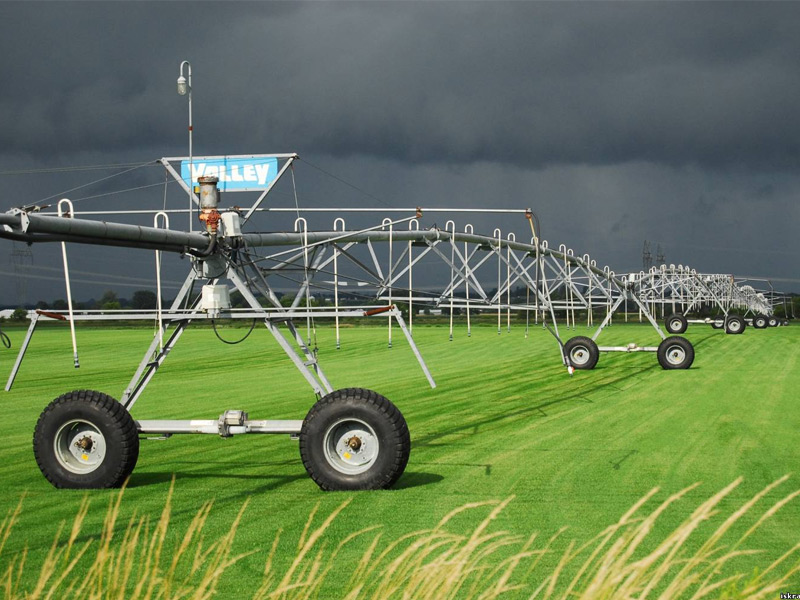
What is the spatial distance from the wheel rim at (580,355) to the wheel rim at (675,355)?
2.62 meters

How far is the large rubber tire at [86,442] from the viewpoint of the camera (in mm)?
10352

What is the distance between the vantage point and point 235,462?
12461 millimetres

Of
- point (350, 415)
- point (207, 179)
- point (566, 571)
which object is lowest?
point (566, 571)

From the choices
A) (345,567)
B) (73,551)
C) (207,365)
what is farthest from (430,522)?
(207,365)

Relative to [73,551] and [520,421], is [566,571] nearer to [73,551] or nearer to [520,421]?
[73,551]

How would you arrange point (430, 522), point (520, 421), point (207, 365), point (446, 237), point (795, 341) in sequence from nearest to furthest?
point (430, 522) < point (520, 421) < point (446, 237) < point (207, 365) < point (795, 341)

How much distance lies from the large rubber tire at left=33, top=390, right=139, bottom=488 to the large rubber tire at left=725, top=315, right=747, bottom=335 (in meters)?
54.6

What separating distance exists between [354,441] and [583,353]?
21007 mm

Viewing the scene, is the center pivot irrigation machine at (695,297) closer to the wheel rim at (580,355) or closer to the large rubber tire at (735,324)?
the large rubber tire at (735,324)

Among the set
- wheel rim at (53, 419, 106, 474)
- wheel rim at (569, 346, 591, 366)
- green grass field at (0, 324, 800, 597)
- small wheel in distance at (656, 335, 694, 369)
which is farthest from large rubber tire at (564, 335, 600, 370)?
wheel rim at (53, 419, 106, 474)

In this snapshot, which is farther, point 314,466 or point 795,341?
point 795,341

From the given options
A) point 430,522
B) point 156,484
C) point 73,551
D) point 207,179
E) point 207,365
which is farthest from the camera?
point 207,365

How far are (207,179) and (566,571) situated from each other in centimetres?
740

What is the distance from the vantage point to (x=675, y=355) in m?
29.6
